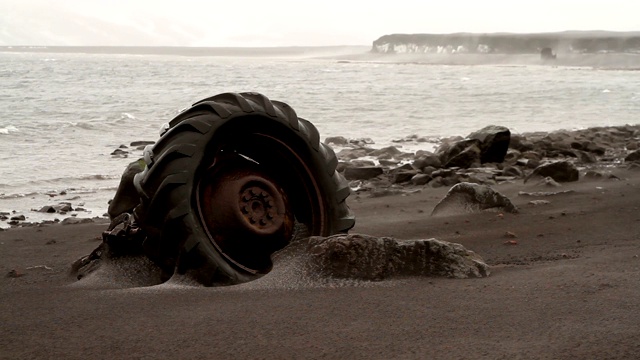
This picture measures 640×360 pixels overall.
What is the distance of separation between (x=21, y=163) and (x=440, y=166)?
19.8ft

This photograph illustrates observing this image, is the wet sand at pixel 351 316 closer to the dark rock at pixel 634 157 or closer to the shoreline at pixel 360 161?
the shoreline at pixel 360 161

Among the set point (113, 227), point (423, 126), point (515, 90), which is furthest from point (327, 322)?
point (515, 90)

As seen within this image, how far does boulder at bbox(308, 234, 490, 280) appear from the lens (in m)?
3.37

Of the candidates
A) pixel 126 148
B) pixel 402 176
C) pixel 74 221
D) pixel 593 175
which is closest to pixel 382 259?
pixel 74 221

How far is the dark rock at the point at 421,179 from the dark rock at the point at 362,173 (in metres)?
0.70

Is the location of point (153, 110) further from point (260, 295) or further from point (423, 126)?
point (260, 295)

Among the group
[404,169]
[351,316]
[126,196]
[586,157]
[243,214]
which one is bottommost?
[586,157]

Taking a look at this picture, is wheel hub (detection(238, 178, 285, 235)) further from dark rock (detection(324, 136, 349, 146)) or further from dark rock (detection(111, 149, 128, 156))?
dark rock (detection(324, 136, 349, 146))

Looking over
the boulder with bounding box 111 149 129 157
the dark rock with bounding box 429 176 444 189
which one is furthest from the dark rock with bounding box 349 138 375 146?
the dark rock with bounding box 429 176 444 189

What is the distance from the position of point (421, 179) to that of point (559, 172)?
153 cm

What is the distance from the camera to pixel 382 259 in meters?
3.42

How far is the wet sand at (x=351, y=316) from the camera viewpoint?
2.50m

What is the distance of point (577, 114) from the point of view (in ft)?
73.9

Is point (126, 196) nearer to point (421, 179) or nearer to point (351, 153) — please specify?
point (421, 179)
